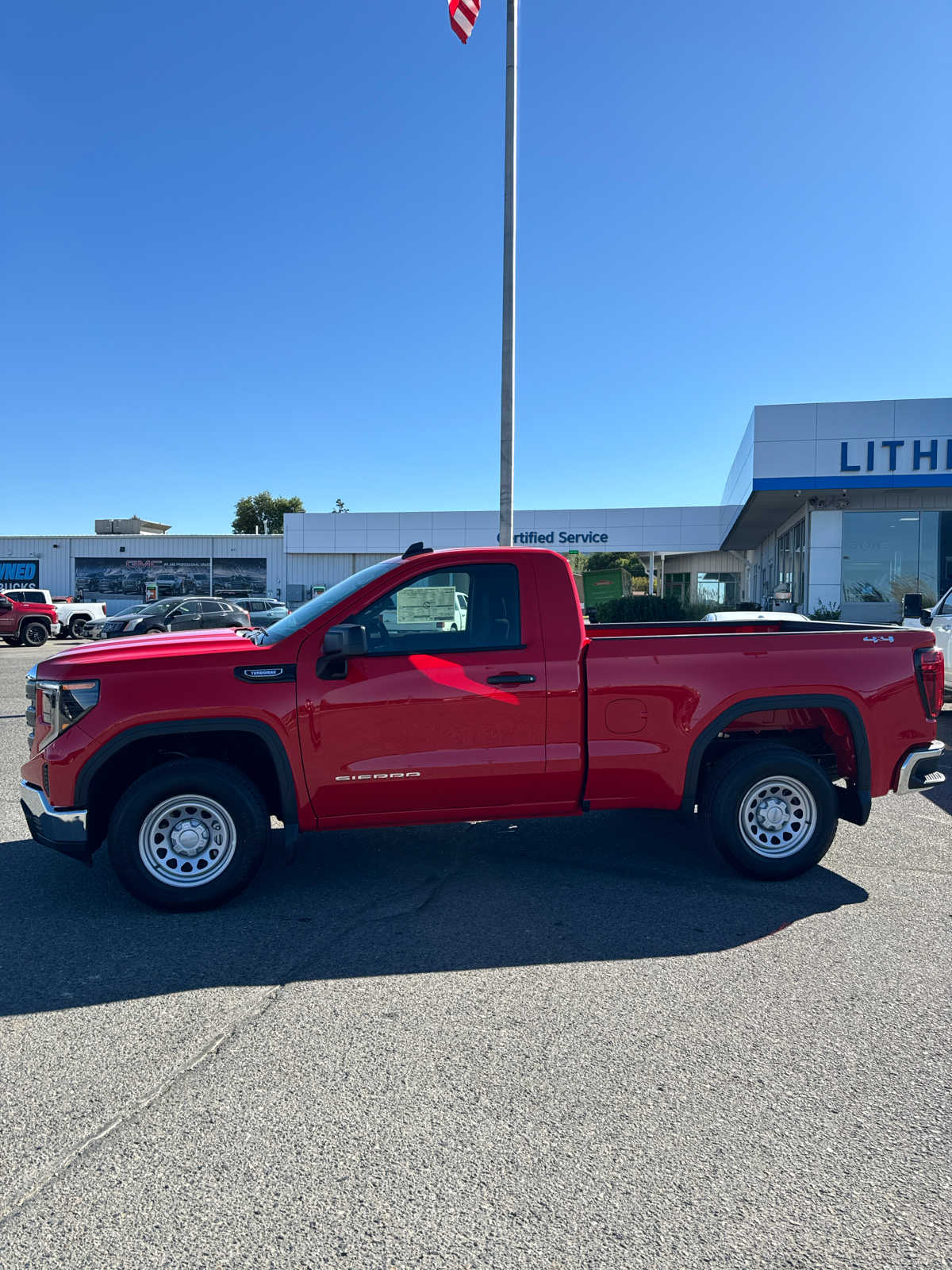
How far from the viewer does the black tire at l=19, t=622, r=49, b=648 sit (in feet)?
101

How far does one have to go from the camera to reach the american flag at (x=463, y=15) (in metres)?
13.2

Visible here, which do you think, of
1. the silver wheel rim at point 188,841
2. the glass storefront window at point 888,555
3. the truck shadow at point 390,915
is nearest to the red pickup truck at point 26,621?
the glass storefront window at point 888,555

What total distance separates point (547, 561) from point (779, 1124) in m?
3.20

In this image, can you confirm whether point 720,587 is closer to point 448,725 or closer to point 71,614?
point 71,614

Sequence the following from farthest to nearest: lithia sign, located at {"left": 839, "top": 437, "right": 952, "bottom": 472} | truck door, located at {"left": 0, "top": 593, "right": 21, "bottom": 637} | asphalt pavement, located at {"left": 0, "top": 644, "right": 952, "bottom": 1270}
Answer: truck door, located at {"left": 0, "top": 593, "right": 21, "bottom": 637} < lithia sign, located at {"left": 839, "top": 437, "right": 952, "bottom": 472} < asphalt pavement, located at {"left": 0, "top": 644, "right": 952, "bottom": 1270}

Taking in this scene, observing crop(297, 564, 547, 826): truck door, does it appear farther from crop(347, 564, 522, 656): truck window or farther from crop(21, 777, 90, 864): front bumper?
crop(21, 777, 90, 864): front bumper

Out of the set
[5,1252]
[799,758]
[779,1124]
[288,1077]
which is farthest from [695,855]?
[5,1252]

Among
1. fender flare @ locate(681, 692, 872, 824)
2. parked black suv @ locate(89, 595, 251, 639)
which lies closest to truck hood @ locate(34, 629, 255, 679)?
fender flare @ locate(681, 692, 872, 824)

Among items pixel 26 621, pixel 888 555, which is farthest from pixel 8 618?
pixel 888 555

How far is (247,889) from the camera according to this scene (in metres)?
5.15

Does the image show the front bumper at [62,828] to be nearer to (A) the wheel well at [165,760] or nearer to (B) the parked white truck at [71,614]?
(A) the wheel well at [165,760]

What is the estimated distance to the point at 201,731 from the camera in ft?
15.5

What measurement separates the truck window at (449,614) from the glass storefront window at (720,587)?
43332 mm

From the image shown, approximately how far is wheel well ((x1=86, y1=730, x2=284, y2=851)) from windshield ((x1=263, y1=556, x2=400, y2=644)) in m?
0.62
